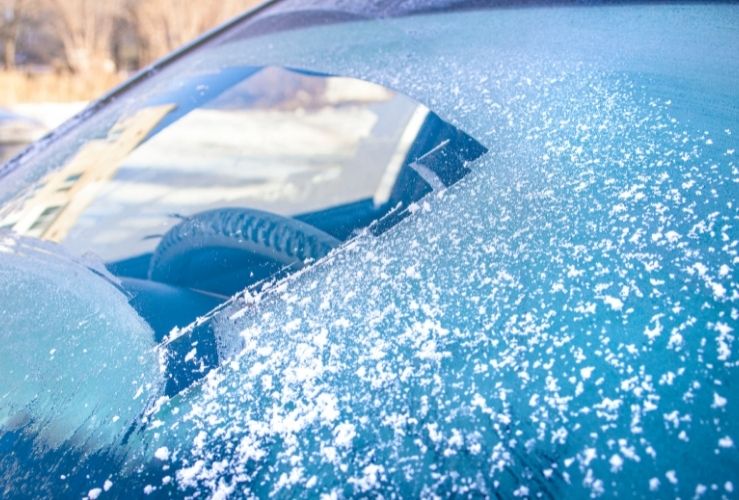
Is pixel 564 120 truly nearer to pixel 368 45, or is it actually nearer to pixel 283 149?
pixel 368 45

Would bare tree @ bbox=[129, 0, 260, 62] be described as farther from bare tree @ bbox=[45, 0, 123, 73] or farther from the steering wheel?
the steering wheel

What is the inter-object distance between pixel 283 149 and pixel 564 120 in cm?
64

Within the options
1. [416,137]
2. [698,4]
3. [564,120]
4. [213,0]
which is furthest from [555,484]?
[213,0]

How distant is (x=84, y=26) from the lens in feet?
54.2

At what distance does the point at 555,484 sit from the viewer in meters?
0.48

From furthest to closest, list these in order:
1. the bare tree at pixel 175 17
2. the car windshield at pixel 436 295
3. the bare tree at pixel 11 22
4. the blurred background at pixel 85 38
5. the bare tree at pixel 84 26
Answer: the bare tree at pixel 11 22 < the bare tree at pixel 84 26 < the bare tree at pixel 175 17 < the blurred background at pixel 85 38 < the car windshield at pixel 436 295

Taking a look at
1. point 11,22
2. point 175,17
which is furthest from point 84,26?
point 11,22

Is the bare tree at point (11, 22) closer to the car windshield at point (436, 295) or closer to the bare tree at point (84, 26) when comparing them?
the bare tree at point (84, 26)

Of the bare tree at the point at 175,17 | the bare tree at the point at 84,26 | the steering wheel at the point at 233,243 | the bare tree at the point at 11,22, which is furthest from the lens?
the bare tree at the point at 11,22

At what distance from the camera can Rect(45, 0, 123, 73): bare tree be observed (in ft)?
53.5

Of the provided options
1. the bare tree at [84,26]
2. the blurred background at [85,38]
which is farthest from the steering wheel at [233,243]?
the bare tree at [84,26]

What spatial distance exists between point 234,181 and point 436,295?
1.97 feet

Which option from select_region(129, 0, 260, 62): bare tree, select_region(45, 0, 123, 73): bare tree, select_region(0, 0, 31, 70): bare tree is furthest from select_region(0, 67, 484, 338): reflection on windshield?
select_region(0, 0, 31, 70): bare tree

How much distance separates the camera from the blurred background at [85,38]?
38.8 ft
